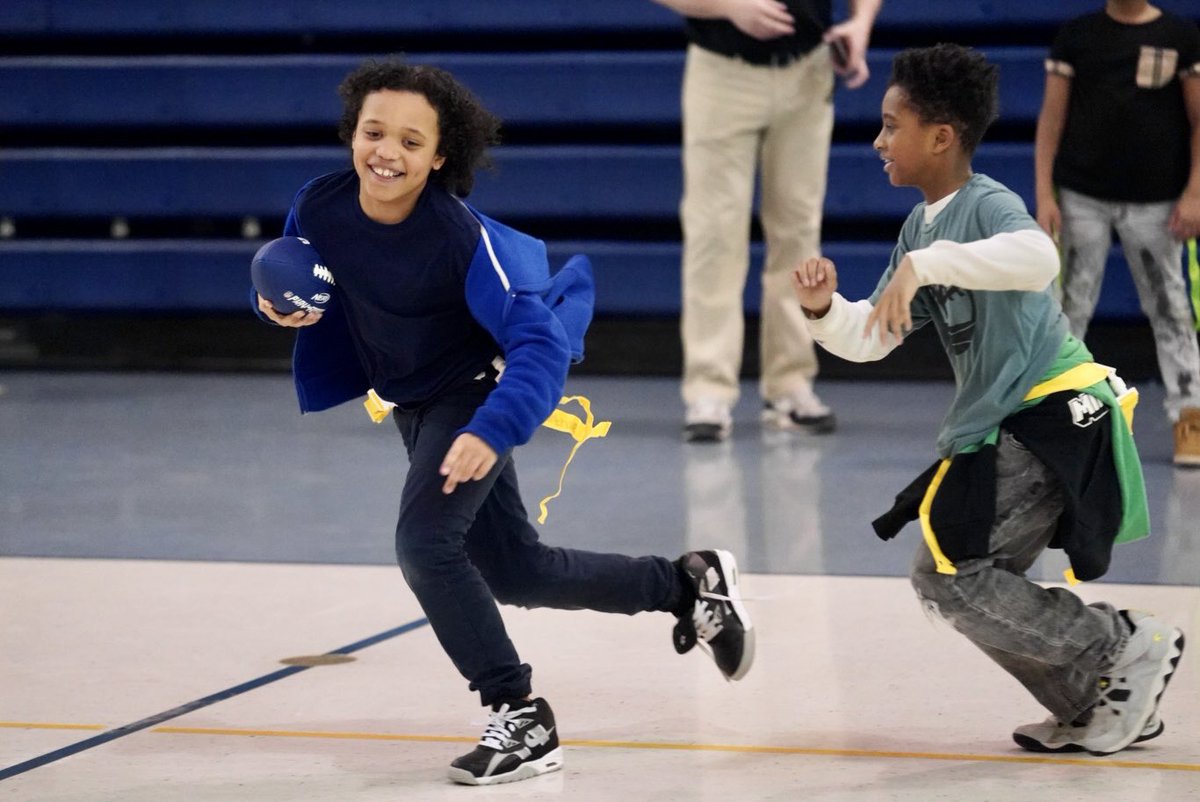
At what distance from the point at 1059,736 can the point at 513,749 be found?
0.72 m

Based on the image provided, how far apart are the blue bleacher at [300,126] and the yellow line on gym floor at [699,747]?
4024mm

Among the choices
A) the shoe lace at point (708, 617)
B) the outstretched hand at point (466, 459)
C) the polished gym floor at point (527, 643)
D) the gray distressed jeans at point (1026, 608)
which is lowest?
the polished gym floor at point (527, 643)

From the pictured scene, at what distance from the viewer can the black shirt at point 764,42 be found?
4832 millimetres

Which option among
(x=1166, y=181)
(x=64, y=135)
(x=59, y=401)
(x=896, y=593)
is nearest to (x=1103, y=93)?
(x=1166, y=181)

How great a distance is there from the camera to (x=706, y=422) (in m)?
5.00

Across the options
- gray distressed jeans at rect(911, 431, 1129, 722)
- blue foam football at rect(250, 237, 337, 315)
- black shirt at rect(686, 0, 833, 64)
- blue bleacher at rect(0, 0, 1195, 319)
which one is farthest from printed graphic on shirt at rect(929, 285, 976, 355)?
blue bleacher at rect(0, 0, 1195, 319)

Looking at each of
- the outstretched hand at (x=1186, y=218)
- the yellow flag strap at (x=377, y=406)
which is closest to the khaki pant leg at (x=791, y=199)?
the outstretched hand at (x=1186, y=218)

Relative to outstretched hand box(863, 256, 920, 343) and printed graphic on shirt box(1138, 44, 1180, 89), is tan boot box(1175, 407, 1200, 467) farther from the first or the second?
outstretched hand box(863, 256, 920, 343)

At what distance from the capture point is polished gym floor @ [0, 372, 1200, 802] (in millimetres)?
2240

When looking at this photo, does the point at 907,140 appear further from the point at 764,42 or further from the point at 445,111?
the point at 764,42

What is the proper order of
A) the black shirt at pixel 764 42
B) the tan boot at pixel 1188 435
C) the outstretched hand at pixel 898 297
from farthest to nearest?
the black shirt at pixel 764 42, the tan boot at pixel 1188 435, the outstretched hand at pixel 898 297

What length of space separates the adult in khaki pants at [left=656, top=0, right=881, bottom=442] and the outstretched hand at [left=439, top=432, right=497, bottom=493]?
9.13 ft

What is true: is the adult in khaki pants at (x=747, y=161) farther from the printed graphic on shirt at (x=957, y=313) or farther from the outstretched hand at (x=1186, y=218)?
the printed graphic on shirt at (x=957, y=313)

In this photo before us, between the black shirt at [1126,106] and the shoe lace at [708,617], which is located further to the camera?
the black shirt at [1126,106]
